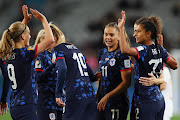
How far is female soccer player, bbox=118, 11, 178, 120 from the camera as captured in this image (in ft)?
14.3

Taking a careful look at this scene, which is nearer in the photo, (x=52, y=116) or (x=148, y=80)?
(x=148, y=80)

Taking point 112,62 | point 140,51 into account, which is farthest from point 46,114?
point 140,51


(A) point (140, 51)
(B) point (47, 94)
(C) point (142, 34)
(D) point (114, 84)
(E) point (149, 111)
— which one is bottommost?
(E) point (149, 111)

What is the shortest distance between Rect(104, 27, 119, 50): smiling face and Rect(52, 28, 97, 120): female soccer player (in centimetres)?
49

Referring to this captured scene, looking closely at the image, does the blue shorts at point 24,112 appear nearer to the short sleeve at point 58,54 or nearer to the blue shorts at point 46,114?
the short sleeve at point 58,54

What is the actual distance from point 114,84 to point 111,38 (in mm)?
649

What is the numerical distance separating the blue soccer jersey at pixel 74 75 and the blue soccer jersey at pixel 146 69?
0.63 metres

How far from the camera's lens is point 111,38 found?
488 cm

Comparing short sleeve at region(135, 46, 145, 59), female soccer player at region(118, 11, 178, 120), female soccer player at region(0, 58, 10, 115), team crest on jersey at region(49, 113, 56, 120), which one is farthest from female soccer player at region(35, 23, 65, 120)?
short sleeve at region(135, 46, 145, 59)

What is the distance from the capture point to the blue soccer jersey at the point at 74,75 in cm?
454

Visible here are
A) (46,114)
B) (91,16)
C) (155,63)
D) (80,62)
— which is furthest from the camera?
(91,16)

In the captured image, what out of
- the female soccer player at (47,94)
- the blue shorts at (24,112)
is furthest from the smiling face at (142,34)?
the blue shorts at (24,112)

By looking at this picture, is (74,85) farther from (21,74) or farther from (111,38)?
(111,38)

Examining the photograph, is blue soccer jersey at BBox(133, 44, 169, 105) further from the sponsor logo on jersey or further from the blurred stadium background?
the blurred stadium background
